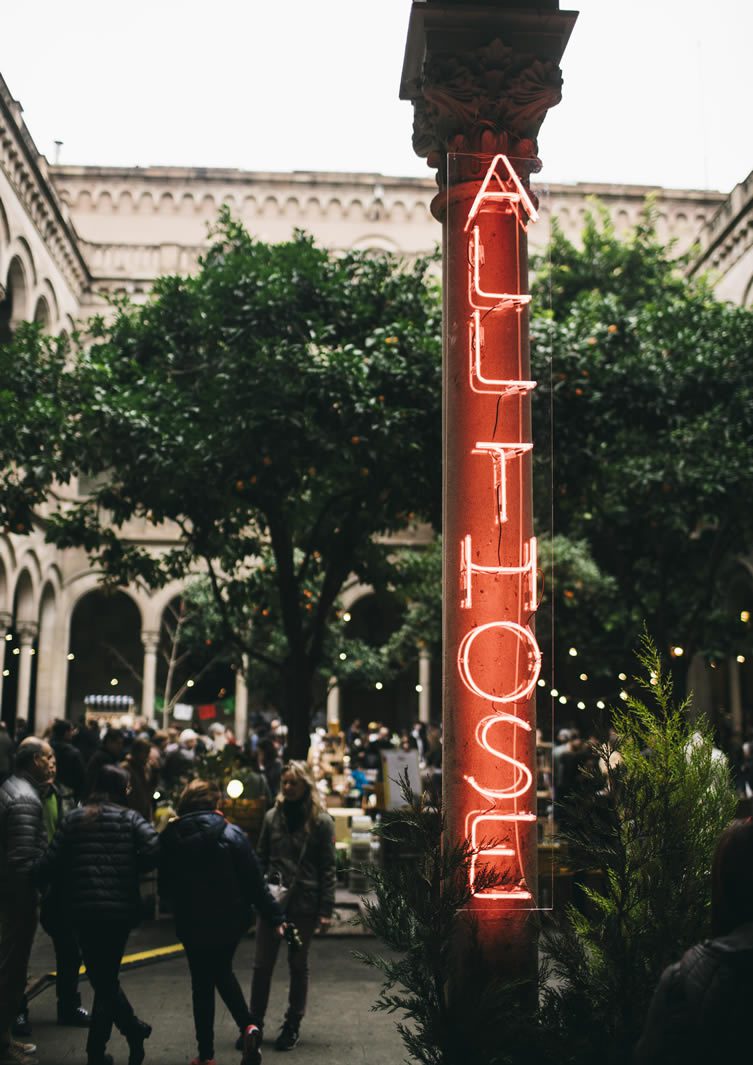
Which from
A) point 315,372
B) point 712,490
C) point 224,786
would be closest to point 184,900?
point 224,786

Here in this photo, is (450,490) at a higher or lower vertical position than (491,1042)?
higher

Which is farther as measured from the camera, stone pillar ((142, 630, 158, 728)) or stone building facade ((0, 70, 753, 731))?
stone pillar ((142, 630, 158, 728))

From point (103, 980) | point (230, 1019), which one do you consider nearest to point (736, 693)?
point (230, 1019)

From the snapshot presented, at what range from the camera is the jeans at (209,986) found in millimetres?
5879

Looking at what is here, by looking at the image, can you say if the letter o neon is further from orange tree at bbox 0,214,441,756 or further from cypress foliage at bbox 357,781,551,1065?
orange tree at bbox 0,214,441,756

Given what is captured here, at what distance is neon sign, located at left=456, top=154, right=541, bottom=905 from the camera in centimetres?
477

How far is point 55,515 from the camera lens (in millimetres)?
12719

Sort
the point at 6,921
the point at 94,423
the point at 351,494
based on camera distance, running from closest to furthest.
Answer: the point at 6,921 → the point at 94,423 → the point at 351,494

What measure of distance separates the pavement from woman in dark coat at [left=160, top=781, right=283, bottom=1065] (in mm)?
640

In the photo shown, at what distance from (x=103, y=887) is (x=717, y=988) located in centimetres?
406

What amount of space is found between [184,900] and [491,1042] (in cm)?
260

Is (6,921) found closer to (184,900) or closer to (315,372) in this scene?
(184,900)

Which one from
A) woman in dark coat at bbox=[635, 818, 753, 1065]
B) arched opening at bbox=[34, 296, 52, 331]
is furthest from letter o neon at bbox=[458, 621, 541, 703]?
arched opening at bbox=[34, 296, 52, 331]

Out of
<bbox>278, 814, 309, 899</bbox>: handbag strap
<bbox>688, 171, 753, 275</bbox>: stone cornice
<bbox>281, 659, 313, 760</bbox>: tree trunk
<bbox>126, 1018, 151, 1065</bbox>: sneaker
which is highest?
<bbox>688, 171, 753, 275</bbox>: stone cornice
